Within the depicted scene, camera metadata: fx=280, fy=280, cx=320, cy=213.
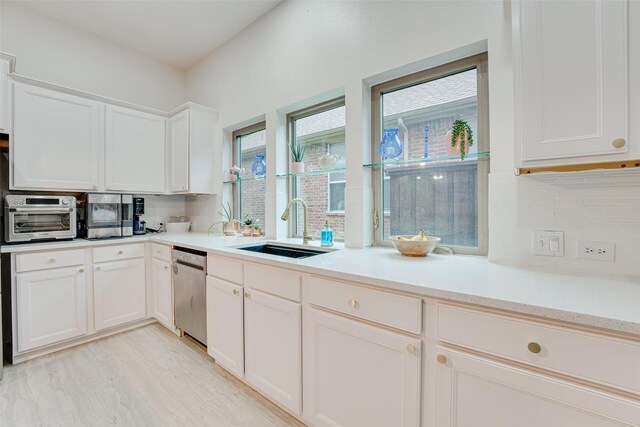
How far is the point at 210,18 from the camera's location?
266 centimetres

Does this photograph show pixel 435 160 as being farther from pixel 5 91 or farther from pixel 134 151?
pixel 5 91

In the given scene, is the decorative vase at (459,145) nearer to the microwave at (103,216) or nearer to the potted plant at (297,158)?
the potted plant at (297,158)

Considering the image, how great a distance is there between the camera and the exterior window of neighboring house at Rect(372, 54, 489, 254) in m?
1.60

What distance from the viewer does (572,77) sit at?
1.03 meters

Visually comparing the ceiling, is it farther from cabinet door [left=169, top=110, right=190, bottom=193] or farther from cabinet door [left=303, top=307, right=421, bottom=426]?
cabinet door [left=303, top=307, right=421, bottom=426]

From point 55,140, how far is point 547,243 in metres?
3.63

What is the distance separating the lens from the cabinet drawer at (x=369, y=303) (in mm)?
1076

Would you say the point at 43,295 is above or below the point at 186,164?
below

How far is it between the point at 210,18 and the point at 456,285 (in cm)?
308

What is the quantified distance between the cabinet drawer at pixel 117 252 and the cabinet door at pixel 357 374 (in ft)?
6.99

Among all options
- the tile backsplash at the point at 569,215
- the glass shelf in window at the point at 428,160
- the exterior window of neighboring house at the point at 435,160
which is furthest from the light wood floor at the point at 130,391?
the glass shelf in window at the point at 428,160

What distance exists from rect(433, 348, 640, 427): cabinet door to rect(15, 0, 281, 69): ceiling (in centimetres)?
298

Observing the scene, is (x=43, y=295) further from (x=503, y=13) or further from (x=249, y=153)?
(x=503, y=13)

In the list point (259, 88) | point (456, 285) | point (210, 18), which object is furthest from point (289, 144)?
point (456, 285)
